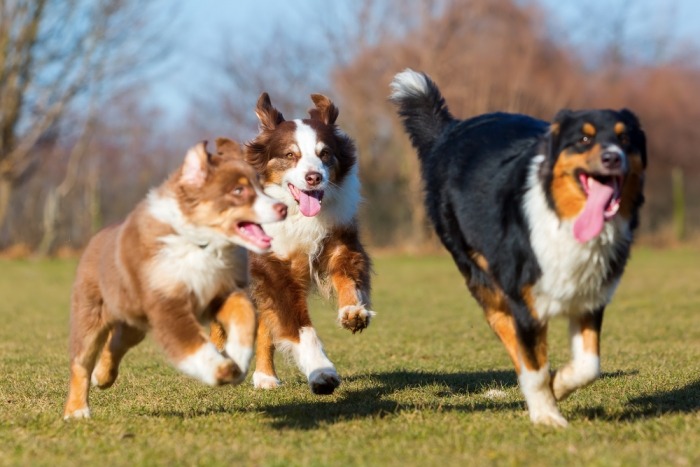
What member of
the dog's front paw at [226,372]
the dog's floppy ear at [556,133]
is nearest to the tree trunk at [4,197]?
the dog's front paw at [226,372]

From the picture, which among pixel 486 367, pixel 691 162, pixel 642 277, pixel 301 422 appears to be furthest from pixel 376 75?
pixel 301 422

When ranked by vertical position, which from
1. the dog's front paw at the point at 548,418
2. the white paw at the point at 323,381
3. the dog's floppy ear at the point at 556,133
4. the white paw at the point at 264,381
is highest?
the dog's floppy ear at the point at 556,133

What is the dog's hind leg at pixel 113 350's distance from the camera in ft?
18.8

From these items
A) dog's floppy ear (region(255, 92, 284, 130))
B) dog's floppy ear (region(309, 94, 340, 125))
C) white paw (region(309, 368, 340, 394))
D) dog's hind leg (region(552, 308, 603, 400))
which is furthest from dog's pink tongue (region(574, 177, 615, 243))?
dog's floppy ear (region(255, 92, 284, 130))

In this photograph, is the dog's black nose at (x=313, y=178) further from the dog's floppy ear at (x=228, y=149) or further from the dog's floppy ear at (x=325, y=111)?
the dog's floppy ear at (x=228, y=149)

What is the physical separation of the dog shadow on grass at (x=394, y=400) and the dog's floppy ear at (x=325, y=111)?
6.37 ft

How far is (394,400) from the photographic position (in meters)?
6.28

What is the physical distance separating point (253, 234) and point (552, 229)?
1.54 metres

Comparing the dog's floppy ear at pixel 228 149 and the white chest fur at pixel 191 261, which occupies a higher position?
the dog's floppy ear at pixel 228 149

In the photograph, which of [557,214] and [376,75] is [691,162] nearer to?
[376,75]

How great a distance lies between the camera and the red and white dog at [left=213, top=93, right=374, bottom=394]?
6.58 metres

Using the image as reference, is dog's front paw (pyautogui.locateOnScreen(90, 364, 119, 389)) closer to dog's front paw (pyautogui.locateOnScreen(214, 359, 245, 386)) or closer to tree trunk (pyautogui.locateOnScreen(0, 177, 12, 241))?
dog's front paw (pyautogui.locateOnScreen(214, 359, 245, 386))

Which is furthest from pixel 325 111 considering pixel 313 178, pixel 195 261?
pixel 195 261

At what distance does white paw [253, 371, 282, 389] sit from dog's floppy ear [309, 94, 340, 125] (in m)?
1.93
